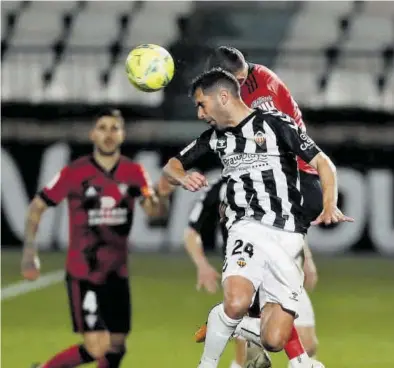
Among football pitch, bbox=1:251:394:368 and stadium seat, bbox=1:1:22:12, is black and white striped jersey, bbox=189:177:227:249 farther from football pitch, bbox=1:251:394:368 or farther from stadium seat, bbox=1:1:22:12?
stadium seat, bbox=1:1:22:12

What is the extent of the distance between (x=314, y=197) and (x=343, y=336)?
11.8 feet

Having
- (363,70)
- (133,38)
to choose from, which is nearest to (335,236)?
(363,70)

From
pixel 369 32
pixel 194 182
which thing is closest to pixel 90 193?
pixel 194 182

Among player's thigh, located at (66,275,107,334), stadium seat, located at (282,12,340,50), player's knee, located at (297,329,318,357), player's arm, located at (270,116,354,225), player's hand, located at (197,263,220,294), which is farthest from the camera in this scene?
stadium seat, located at (282,12,340,50)

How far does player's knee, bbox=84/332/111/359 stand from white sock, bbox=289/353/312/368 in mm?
1509

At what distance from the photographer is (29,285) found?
47.0 ft

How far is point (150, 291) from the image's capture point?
44.8 ft

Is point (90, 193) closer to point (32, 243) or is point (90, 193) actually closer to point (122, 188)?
point (122, 188)

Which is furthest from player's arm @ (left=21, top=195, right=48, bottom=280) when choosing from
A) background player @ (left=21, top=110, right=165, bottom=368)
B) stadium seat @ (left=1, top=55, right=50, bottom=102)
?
stadium seat @ (left=1, top=55, right=50, bottom=102)

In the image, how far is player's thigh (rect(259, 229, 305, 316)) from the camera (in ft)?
21.6

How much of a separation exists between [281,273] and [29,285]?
813cm

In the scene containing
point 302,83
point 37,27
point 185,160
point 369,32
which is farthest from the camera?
point 37,27

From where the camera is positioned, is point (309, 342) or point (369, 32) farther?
point (369, 32)

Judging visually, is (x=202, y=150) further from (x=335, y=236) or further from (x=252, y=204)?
(x=335, y=236)
